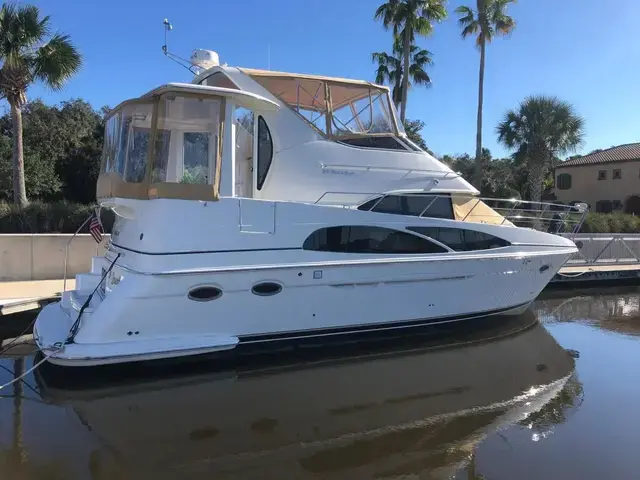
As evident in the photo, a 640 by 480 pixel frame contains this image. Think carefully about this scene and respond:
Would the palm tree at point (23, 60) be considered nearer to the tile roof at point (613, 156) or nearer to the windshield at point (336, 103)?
the windshield at point (336, 103)

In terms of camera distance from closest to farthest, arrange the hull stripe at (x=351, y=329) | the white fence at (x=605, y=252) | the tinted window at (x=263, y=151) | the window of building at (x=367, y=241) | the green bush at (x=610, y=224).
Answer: the hull stripe at (x=351, y=329) → the window of building at (x=367, y=241) → the tinted window at (x=263, y=151) → the white fence at (x=605, y=252) → the green bush at (x=610, y=224)

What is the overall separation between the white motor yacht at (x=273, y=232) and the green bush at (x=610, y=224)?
42.6ft

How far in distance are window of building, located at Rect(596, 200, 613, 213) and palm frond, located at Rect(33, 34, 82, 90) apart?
28737 millimetres

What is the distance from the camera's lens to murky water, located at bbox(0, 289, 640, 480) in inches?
161

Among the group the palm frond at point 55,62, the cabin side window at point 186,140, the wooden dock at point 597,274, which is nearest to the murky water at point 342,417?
the cabin side window at point 186,140

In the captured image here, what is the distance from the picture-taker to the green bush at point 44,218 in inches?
490

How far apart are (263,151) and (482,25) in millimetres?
20259

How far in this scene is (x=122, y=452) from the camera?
425 centimetres

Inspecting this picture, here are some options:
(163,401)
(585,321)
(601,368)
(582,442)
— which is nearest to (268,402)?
(163,401)

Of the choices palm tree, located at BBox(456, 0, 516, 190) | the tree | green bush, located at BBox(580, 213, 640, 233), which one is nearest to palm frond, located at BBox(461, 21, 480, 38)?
palm tree, located at BBox(456, 0, 516, 190)

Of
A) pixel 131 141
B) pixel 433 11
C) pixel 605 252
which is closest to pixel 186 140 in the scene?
pixel 131 141

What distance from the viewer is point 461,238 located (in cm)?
712

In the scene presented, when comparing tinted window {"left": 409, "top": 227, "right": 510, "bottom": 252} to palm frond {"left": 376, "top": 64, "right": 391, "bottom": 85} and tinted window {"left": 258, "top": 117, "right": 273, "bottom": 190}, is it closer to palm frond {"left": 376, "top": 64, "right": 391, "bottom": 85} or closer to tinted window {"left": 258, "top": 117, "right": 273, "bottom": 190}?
tinted window {"left": 258, "top": 117, "right": 273, "bottom": 190}

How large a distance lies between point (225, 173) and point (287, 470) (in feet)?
11.4
